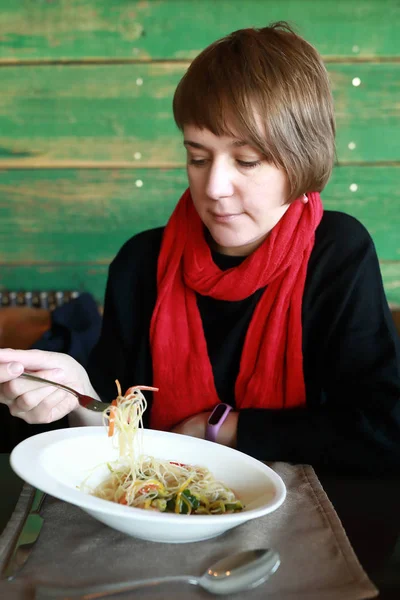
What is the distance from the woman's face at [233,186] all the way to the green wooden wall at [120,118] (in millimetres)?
1106

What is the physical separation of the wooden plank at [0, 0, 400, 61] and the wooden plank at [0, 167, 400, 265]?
0.41 metres

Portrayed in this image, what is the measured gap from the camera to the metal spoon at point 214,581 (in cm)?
58

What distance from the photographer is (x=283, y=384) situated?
1.16 metres

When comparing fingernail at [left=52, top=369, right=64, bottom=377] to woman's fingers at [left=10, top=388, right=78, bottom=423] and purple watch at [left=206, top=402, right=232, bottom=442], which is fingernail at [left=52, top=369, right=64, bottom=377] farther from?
purple watch at [left=206, top=402, right=232, bottom=442]

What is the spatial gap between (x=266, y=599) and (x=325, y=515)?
19 centimetres

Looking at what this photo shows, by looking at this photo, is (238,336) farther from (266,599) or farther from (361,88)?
(361,88)

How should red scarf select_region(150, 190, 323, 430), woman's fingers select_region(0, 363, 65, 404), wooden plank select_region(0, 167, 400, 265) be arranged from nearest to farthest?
woman's fingers select_region(0, 363, 65, 404) → red scarf select_region(150, 190, 323, 430) → wooden plank select_region(0, 167, 400, 265)

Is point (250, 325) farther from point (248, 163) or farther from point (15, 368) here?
point (15, 368)

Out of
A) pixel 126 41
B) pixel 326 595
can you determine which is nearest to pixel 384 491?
pixel 326 595

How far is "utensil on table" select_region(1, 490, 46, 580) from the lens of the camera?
2.03ft

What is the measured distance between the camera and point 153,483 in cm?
79

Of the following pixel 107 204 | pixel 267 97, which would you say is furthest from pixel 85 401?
pixel 107 204

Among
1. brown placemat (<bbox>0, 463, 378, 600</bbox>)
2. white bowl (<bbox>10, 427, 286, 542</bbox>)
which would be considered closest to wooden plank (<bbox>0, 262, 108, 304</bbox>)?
white bowl (<bbox>10, 427, 286, 542</bbox>)

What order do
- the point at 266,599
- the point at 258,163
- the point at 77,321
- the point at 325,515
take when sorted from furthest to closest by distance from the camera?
the point at 77,321 < the point at 258,163 < the point at 325,515 < the point at 266,599
